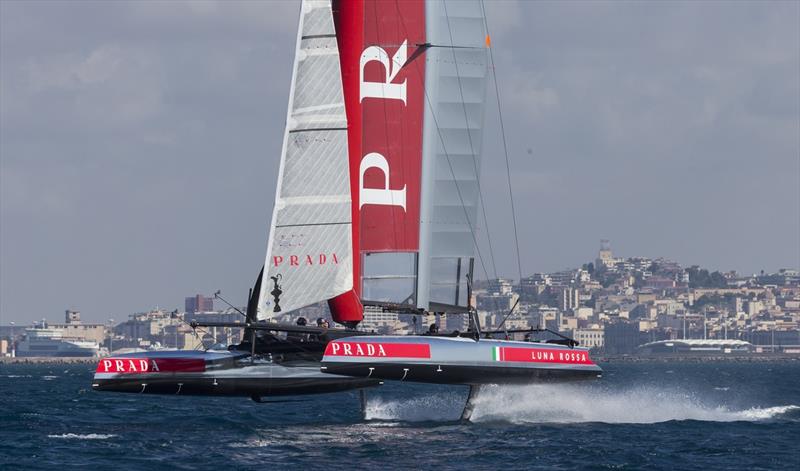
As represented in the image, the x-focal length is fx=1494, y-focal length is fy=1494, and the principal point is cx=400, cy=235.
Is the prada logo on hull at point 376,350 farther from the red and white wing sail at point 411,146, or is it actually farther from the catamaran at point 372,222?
the red and white wing sail at point 411,146

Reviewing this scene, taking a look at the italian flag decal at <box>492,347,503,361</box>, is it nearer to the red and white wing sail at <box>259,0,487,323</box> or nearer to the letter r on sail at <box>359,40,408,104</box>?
the red and white wing sail at <box>259,0,487,323</box>

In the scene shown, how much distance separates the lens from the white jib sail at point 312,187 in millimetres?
28766

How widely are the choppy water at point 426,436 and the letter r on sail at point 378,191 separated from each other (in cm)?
431

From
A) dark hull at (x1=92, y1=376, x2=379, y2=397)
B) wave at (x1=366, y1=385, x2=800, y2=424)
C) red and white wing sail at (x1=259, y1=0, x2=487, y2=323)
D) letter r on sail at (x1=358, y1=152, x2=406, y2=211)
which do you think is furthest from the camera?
wave at (x1=366, y1=385, x2=800, y2=424)

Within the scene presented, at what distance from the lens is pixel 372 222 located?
30.6 m

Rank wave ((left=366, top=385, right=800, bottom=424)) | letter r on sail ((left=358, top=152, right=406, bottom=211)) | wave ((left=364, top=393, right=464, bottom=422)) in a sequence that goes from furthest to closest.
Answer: wave ((left=364, top=393, right=464, bottom=422)) → wave ((left=366, top=385, right=800, bottom=424)) → letter r on sail ((left=358, top=152, right=406, bottom=211))

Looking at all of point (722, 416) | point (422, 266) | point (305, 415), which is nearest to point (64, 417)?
point (305, 415)

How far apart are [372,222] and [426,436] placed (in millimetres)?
5198

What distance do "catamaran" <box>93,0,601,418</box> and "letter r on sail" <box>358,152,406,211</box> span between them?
0.03 metres

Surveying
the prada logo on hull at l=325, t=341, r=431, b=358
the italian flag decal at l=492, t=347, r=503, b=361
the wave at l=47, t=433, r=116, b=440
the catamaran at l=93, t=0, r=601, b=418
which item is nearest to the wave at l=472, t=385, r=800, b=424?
the catamaran at l=93, t=0, r=601, b=418

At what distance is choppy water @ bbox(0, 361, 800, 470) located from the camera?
24016mm

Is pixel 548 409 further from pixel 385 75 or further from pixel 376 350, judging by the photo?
pixel 385 75

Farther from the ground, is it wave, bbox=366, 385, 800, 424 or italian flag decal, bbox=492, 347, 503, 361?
italian flag decal, bbox=492, 347, 503, 361

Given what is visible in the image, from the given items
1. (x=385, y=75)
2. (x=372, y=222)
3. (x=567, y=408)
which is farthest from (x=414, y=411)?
(x=385, y=75)
